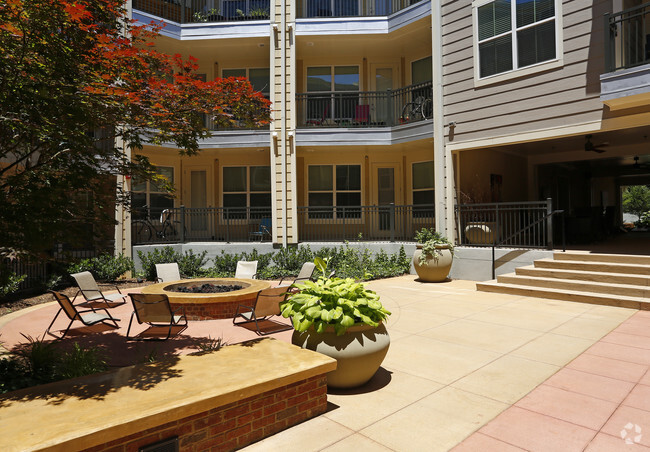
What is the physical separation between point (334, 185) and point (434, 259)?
6.04 m

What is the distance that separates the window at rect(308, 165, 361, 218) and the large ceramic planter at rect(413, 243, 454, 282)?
5.15 m

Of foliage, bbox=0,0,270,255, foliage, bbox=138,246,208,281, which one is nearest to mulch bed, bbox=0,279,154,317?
foliage, bbox=138,246,208,281

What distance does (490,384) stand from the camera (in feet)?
14.7

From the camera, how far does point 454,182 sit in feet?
41.7

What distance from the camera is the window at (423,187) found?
1553cm

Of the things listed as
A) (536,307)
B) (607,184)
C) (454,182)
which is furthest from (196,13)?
(607,184)

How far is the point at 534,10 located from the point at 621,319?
7.99 m

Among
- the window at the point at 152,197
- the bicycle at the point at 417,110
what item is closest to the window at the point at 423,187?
the bicycle at the point at 417,110

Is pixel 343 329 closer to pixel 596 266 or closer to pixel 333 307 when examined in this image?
pixel 333 307

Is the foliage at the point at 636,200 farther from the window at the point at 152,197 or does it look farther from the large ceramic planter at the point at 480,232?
the window at the point at 152,197

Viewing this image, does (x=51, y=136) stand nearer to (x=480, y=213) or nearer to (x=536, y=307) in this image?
(x=536, y=307)

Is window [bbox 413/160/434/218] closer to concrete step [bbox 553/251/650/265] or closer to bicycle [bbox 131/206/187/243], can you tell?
concrete step [bbox 553/251/650/265]

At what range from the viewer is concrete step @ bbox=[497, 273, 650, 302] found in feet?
27.3

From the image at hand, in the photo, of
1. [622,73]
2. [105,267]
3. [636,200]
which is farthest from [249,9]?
[636,200]
